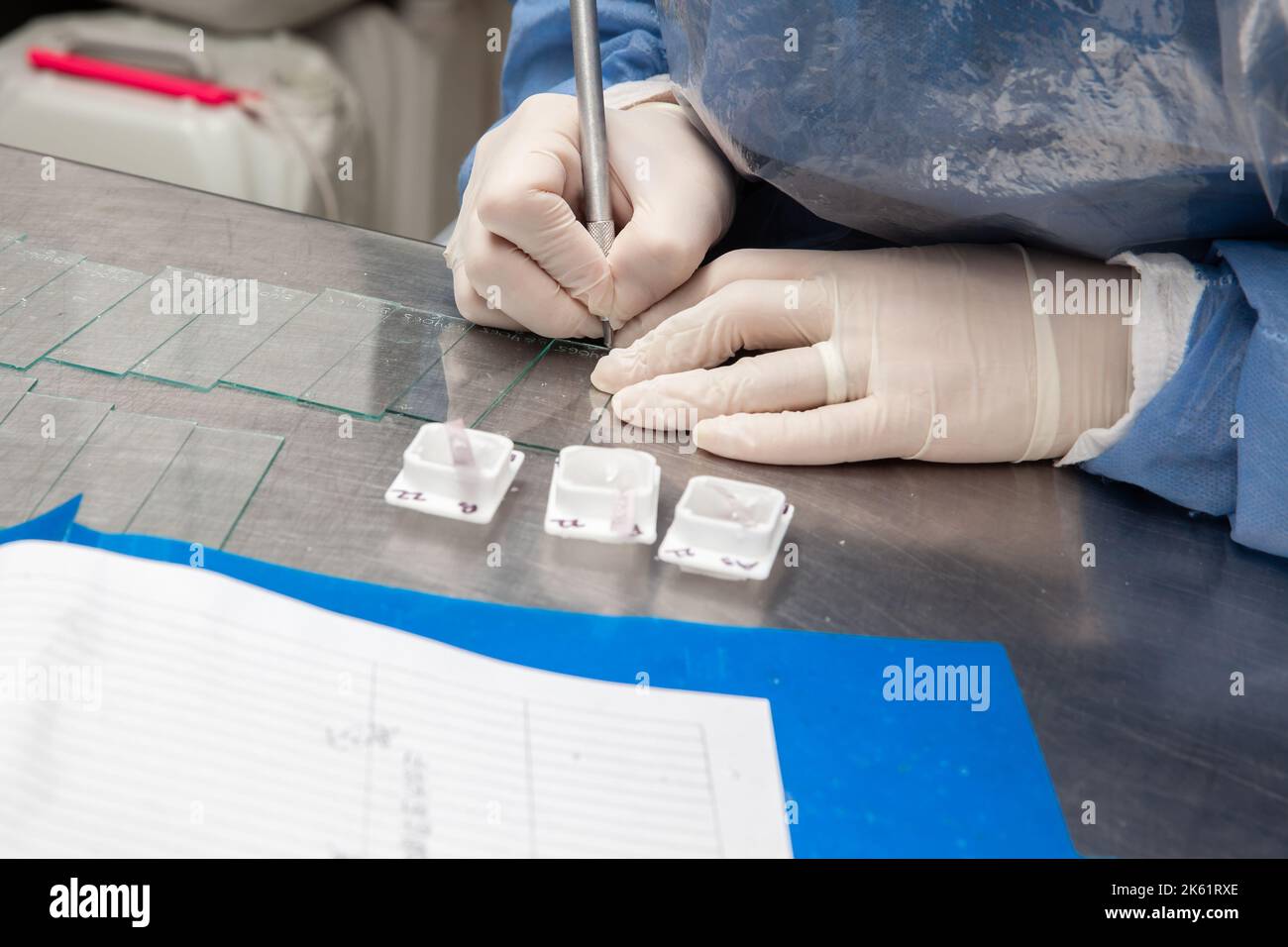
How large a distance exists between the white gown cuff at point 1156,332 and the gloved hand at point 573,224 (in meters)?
0.34

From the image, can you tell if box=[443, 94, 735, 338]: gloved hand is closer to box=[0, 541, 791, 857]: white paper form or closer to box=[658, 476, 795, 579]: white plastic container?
box=[658, 476, 795, 579]: white plastic container

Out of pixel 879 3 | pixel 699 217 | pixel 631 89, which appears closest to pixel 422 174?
pixel 631 89

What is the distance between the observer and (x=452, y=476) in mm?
820

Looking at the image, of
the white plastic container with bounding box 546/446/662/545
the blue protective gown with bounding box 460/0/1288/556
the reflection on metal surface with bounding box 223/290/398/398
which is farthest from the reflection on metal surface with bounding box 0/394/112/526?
the blue protective gown with bounding box 460/0/1288/556

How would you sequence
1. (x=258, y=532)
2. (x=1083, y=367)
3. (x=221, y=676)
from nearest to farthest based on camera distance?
1. (x=221, y=676)
2. (x=258, y=532)
3. (x=1083, y=367)

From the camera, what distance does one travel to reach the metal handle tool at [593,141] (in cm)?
93

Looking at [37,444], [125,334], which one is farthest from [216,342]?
[37,444]

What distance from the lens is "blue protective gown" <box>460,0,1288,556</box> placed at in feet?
2.53

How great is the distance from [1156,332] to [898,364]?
189mm

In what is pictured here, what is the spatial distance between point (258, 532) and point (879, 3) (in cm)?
55

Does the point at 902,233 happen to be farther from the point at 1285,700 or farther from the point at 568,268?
the point at 1285,700

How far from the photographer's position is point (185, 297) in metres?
1.01

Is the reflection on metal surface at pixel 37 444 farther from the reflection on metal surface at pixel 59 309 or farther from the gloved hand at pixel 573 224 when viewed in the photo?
the gloved hand at pixel 573 224

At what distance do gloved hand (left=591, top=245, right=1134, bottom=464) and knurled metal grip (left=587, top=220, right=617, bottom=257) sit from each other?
9 cm
